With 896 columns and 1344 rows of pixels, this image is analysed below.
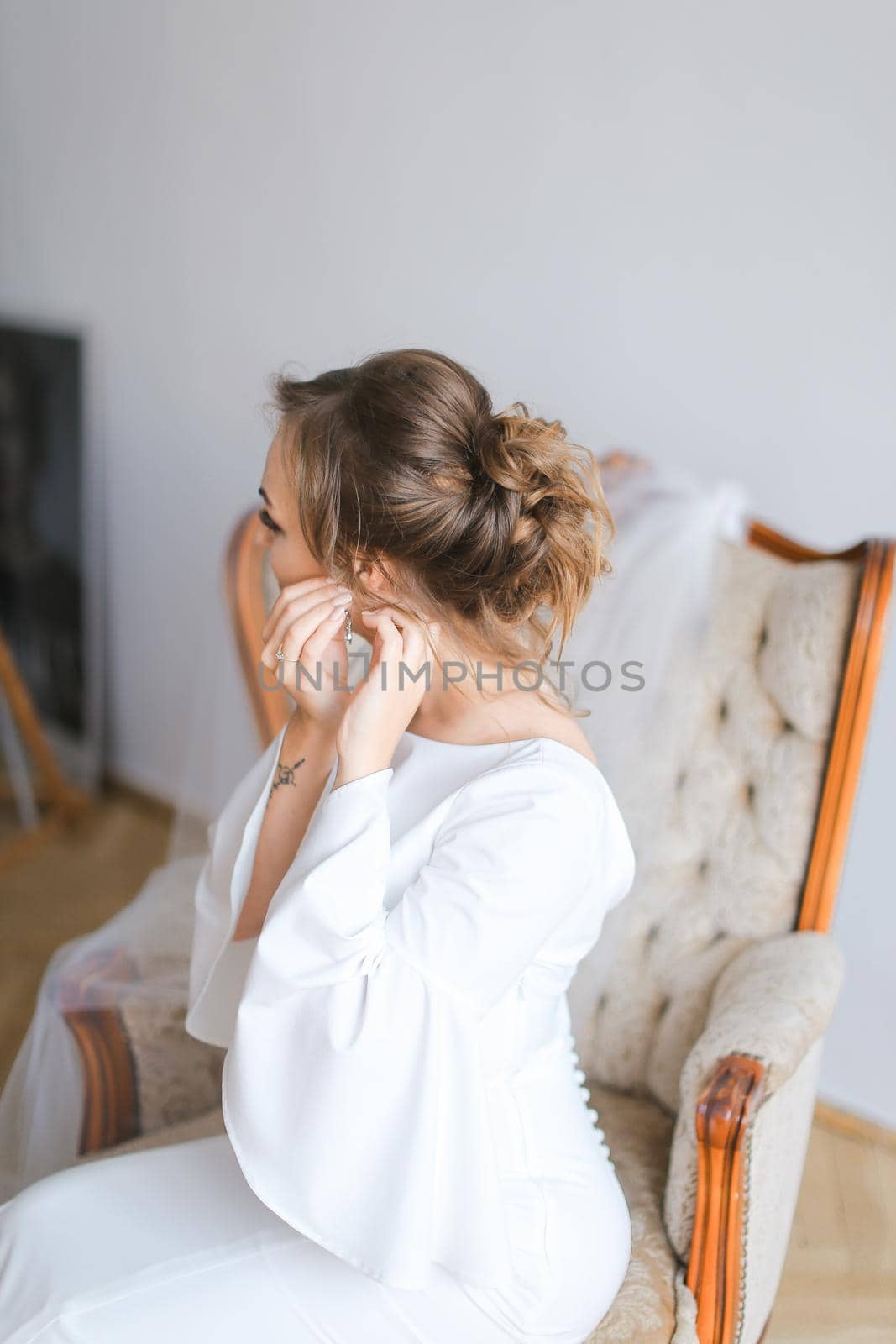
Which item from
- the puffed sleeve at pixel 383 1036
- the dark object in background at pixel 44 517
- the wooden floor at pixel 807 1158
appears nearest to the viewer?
the puffed sleeve at pixel 383 1036

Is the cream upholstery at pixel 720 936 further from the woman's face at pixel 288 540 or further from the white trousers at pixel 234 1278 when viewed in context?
the woman's face at pixel 288 540

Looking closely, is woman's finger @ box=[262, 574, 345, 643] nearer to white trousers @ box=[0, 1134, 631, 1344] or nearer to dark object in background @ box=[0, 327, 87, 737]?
white trousers @ box=[0, 1134, 631, 1344]

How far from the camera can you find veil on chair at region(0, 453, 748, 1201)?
155cm

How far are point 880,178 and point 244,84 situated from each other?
1.60 meters

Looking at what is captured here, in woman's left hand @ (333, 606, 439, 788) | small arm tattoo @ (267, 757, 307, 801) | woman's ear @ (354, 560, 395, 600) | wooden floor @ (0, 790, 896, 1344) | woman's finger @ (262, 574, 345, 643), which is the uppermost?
woman's ear @ (354, 560, 395, 600)

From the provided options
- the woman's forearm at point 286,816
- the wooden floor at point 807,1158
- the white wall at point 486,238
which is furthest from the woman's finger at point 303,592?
the white wall at point 486,238

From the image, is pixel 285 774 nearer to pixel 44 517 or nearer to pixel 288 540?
pixel 288 540

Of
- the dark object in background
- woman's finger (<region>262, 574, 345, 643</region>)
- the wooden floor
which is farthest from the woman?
the dark object in background

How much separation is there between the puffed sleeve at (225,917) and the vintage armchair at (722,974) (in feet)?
0.70

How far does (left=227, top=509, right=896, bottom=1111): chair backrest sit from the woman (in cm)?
39

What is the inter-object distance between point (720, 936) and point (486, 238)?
1552 mm

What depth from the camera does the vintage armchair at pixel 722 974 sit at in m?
1.30

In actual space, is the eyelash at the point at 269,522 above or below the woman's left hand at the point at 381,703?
above

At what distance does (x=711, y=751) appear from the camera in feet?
5.75
